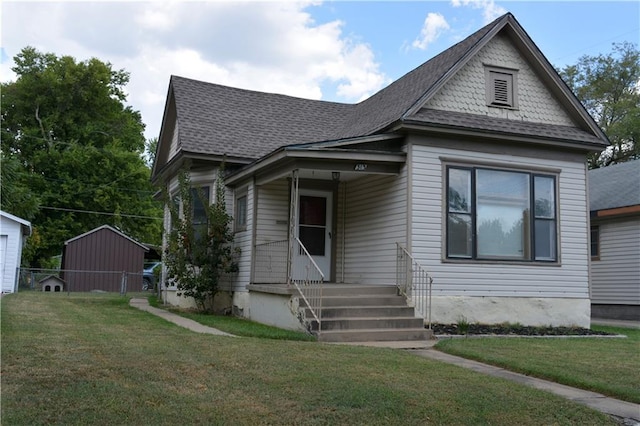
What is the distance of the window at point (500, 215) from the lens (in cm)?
1198

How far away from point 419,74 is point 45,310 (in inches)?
383

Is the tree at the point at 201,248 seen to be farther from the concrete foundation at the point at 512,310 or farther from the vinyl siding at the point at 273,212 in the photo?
the concrete foundation at the point at 512,310

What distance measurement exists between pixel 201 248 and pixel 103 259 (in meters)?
16.9

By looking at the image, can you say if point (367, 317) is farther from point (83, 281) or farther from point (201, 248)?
point (83, 281)

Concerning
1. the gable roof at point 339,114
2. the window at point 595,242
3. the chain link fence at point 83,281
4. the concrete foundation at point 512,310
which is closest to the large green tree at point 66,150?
the chain link fence at point 83,281

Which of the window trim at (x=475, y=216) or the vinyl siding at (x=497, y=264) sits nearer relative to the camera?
the vinyl siding at (x=497, y=264)

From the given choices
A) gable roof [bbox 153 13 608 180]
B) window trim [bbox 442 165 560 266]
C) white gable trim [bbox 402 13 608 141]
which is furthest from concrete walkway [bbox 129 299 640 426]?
white gable trim [bbox 402 13 608 141]

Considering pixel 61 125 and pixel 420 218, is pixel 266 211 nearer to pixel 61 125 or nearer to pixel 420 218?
pixel 420 218

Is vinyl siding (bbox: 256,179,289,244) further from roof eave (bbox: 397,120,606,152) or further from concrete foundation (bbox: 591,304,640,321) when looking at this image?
concrete foundation (bbox: 591,304,640,321)

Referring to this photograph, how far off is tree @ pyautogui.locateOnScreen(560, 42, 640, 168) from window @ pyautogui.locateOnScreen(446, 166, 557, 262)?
2490 cm

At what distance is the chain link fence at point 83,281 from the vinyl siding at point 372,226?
14432 mm

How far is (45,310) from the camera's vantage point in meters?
13.0

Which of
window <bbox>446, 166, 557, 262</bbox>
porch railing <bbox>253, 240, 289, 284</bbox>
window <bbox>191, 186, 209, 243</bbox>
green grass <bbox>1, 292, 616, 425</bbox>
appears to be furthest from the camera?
window <bbox>191, 186, 209, 243</bbox>

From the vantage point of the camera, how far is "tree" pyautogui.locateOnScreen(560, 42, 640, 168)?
35.4 m
